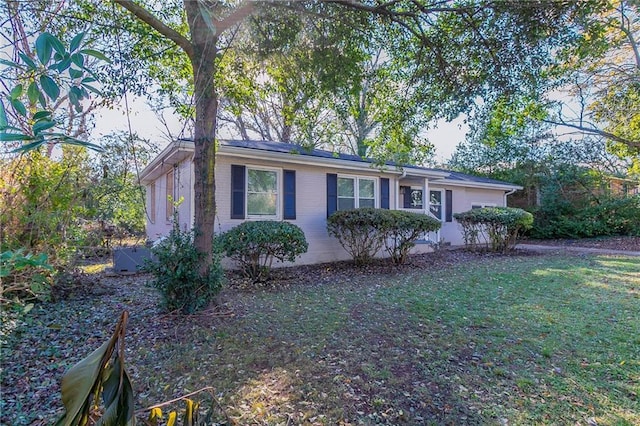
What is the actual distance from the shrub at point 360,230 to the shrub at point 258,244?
1.75 m

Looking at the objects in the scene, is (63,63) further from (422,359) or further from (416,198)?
(416,198)

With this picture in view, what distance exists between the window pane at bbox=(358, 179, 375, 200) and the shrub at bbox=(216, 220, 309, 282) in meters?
3.88

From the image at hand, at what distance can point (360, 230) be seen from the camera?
8.54 m

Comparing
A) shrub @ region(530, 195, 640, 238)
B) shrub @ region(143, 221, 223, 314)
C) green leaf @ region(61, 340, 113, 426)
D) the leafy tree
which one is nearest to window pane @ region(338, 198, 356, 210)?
the leafy tree

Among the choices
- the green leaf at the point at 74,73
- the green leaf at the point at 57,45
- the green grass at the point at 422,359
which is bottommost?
the green grass at the point at 422,359

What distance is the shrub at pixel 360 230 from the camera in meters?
8.34

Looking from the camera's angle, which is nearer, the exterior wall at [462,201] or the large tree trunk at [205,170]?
the large tree trunk at [205,170]

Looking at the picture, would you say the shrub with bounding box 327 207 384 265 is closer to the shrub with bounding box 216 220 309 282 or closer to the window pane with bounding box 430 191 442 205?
the shrub with bounding box 216 220 309 282

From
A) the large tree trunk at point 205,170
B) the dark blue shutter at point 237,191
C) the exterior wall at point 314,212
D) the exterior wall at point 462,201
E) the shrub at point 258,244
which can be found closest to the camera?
the large tree trunk at point 205,170

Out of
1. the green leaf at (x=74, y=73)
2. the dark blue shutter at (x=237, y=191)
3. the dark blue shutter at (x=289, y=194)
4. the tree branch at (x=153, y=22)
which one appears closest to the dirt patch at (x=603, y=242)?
the dark blue shutter at (x=289, y=194)

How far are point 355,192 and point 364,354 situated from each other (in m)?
7.32

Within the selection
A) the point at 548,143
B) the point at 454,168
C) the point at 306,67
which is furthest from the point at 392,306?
the point at 454,168

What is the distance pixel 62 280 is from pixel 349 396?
5241 millimetres

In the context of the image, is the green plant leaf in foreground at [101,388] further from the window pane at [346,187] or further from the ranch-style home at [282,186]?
the window pane at [346,187]
